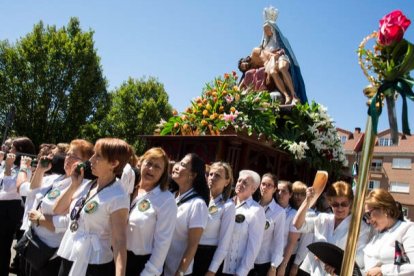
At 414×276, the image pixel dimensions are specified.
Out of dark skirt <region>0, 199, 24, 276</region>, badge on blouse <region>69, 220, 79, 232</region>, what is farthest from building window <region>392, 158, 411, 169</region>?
badge on blouse <region>69, 220, 79, 232</region>

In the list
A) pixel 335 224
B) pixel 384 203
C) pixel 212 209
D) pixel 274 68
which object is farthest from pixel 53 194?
pixel 274 68

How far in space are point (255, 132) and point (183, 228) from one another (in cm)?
225

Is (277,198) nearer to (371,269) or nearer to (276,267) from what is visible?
(276,267)

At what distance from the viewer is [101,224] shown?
9.42ft

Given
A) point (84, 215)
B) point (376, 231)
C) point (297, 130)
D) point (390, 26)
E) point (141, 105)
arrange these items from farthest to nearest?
point (141, 105), point (297, 130), point (376, 231), point (84, 215), point (390, 26)

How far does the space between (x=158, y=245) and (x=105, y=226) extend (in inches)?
18.3

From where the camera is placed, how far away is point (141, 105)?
3022 centimetres

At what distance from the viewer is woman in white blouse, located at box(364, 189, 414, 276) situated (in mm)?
2760

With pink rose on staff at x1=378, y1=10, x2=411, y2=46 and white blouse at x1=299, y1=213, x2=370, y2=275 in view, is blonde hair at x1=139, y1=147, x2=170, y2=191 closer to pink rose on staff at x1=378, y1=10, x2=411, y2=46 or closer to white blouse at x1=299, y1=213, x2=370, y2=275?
white blouse at x1=299, y1=213, x2=370, y2=275

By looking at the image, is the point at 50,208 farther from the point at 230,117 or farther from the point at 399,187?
the point at 399,187

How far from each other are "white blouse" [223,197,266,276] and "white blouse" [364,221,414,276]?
1221 mm

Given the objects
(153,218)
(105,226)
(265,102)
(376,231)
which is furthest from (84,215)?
(265,102)

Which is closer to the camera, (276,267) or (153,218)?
(153,218)

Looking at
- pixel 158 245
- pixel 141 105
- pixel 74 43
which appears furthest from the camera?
pixel 141 105
